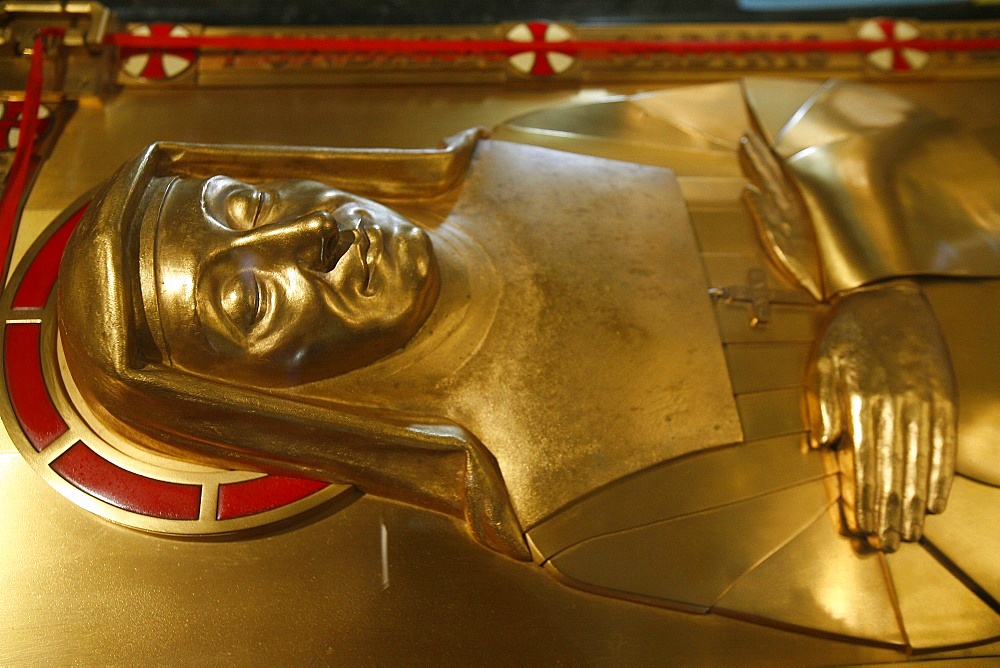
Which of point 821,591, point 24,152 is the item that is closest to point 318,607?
point 821,591

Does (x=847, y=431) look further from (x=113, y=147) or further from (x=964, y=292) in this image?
(x=113, y=147)

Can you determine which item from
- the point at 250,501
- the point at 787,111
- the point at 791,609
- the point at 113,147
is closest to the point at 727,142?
the point at 787,111

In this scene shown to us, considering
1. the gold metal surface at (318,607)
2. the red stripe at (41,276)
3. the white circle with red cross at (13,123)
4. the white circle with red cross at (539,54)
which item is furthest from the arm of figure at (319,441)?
the white circle with red cross at (539,54)

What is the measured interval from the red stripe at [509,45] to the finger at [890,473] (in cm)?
154

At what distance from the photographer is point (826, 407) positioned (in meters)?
1.74

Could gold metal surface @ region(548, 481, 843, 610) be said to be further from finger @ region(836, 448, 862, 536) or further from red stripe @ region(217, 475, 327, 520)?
red stripe @ region(217, 475, 327, 520)

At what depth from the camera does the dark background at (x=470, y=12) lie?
285 cm

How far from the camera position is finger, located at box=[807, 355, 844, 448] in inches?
67.8

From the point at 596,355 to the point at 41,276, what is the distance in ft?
4.94

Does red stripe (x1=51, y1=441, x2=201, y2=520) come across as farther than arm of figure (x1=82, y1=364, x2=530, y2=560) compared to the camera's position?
Yes

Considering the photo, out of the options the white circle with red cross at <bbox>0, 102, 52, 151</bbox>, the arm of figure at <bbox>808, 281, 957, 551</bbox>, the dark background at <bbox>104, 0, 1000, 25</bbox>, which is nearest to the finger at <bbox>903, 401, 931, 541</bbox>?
the arm of figure at <bbox>808, 281, 957, 551</bbox>

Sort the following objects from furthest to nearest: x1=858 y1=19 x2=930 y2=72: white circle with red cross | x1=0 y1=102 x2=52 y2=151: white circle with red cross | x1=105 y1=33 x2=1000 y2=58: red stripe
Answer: x1=858 y1=19 x2=930 y2=72: white circle with red cross < x1=105 y1=33 x2=1000 y2=58: red stripe < x1=0 y1=102 x2=52 y2=151: white circle with red cross

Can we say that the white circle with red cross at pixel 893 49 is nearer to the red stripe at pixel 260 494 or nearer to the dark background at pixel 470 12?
the dark background at pixel 470 12

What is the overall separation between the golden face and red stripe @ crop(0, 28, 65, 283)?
0.80 metres
